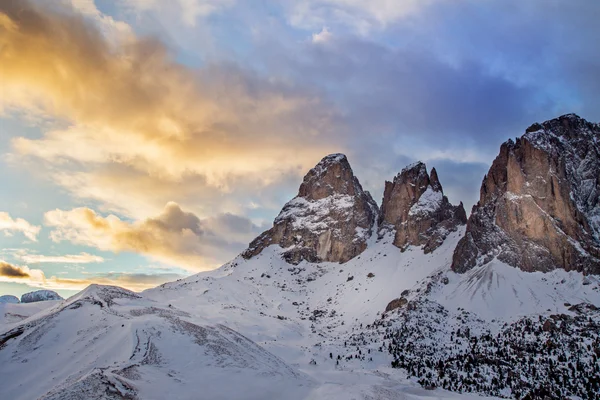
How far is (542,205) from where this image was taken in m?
150

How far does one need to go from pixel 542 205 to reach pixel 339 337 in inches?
3414

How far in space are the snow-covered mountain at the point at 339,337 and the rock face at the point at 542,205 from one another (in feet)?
14.6

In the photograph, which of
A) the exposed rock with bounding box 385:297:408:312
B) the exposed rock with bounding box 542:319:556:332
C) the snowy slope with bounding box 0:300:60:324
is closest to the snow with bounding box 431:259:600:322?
the exposed rock with bounding box 542:319:556:332

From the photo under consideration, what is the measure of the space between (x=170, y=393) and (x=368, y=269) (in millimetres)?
161639

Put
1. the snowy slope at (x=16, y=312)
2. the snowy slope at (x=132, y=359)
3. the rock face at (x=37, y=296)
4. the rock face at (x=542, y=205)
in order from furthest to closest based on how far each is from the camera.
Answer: the rock face at (x=542, y=205) → the rock face at (x=37, y=296) → the snowy slope at (x=16, y=312) → the snowy slope at (x=132, y=359)

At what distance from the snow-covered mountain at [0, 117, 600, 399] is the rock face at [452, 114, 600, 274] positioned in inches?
175

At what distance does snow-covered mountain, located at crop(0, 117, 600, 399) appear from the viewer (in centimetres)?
4703

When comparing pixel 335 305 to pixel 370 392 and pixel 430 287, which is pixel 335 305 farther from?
pixel 370 392

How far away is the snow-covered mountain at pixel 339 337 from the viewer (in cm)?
4703

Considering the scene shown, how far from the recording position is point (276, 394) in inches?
1865

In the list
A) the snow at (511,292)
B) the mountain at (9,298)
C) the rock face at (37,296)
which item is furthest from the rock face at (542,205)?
the mountain at (9,298)

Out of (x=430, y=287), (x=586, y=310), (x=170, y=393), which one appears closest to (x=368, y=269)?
(x=430, y=287)

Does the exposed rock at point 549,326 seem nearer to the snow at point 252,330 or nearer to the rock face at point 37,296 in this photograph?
the snow at point 252,330

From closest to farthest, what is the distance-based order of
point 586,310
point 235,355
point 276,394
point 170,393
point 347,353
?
1. point 170,393
2. point 276,394
3. point 235,355
4. point 347,353
5. point 586,310
